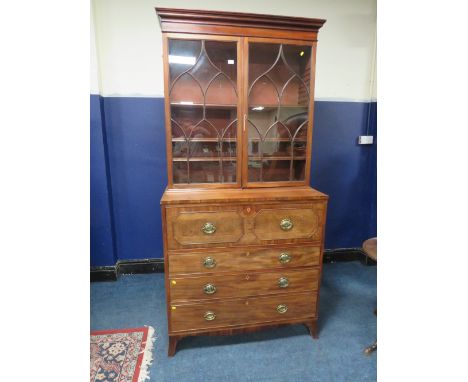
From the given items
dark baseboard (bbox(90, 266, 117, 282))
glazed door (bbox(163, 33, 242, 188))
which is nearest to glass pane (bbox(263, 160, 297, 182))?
glazed door (bbox(163, 33, 242, 188))

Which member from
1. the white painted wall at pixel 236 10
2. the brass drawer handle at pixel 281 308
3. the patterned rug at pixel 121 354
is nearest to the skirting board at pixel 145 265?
the patterned rug at pixel 121 354

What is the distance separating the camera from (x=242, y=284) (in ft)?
4.63

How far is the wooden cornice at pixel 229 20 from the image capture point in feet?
4.07

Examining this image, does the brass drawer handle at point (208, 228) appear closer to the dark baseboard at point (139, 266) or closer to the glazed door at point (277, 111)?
the glazed door at point (277, 111)

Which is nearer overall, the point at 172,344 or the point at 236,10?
the point at 172,344

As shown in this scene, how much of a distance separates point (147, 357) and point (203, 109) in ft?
4.92

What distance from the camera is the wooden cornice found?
1.24m

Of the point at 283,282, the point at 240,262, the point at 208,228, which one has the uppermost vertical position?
the point at 208,228

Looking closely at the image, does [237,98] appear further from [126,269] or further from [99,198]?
[126,269]

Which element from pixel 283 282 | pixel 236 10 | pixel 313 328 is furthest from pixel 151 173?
pixel 313 328

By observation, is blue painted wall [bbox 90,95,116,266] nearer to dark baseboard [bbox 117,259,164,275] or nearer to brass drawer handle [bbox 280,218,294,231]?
dark baseboard [bbox 117,259,164,275]
